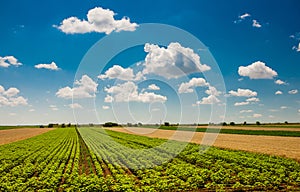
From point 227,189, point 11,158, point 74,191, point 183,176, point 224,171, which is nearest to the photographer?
point 74,191

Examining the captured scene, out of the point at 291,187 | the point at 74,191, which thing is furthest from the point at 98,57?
the point at 291,187

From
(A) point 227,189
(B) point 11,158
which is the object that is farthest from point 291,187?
(B) point 11,158

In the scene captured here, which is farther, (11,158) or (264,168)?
(11,158)

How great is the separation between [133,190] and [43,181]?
500 cm

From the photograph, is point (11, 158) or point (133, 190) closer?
point (133, 190)

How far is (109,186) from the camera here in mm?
14125

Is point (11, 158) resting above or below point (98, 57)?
below

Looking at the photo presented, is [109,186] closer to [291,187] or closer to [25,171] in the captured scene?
[25,171]

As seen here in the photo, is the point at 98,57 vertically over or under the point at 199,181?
over

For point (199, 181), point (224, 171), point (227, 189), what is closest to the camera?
point (227, 189)

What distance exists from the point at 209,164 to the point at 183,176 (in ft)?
15.9

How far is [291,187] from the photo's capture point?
1379 centimetres

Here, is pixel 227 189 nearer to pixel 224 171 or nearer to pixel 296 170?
pixel 224 171

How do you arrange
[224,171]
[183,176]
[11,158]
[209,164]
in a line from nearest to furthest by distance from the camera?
[183,176] < [224,171] < [209,164] < [11,158]
